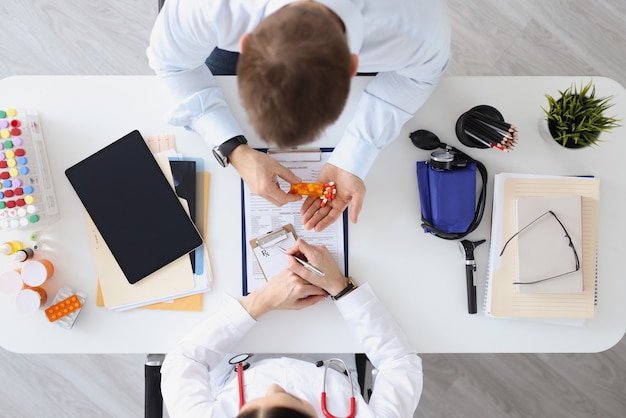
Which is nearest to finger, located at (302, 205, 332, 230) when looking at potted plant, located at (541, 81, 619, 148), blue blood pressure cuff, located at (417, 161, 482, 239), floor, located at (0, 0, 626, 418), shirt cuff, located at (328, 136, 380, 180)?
shirt cuff, located at (328, 136, 380, 180)

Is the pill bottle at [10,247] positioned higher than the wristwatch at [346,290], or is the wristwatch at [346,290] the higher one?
the pill bottle at [10,247]

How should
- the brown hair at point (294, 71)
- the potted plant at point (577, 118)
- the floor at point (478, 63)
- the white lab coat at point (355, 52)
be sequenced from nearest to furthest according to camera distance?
the brown hair at point (294, 71)
the white lab coat at point (355, 52)
the potted plant at point (577, 118)
the floor at point (478, 63)

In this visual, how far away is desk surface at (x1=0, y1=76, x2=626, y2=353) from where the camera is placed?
1.09 metres

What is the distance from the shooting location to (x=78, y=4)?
176 centimetres

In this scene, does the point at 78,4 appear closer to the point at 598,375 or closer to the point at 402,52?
the point at 402,52

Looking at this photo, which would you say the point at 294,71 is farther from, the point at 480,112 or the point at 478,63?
the point at 478,63

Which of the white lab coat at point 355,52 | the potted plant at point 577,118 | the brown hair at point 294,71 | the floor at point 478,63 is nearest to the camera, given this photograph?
the brown hair at point 294,71

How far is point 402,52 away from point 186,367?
2.70 feet

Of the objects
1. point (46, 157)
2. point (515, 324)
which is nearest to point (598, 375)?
point (515, 324)

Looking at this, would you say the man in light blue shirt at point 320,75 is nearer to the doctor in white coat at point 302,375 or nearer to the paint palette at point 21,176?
the doctor in white coat at point 302,375

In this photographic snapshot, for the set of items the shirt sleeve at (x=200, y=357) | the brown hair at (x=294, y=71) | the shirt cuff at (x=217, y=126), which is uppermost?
the brown hair at (x=294, y=71)

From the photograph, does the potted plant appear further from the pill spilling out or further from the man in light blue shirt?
the pill spilling out

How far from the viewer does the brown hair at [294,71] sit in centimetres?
60

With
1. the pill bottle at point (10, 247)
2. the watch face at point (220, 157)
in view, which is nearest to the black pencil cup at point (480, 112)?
the watch face at point (220, 157)
